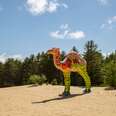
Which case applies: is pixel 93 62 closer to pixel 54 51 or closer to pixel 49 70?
pixel 49 70

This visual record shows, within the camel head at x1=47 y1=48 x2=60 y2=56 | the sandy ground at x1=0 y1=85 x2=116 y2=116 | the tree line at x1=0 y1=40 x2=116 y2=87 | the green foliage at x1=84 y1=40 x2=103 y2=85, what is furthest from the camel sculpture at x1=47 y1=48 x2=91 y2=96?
the green foliage at x1=84 y1=40 x2=103 y2=85

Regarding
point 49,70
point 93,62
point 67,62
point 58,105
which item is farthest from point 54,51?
point 49,70

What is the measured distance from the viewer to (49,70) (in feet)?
242

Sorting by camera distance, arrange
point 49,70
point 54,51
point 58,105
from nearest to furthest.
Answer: point 58,105 < point 54,51 < point 49,70

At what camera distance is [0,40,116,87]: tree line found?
41000 mm

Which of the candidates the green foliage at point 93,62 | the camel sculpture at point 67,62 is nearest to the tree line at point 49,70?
the green foliage at point 93,62

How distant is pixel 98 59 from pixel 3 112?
4129cm

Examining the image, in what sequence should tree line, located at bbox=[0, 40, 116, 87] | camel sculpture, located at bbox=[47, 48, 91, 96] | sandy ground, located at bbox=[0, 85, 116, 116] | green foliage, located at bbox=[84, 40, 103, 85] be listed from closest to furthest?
sandy ground, located at bbox=[0, 85, 116, 116] → camel sculpture, located at bbox=[47, 48, 91, 96] → tree line, located at bbox=[0, 40, 116, 87] → green foliage, located at bbox=[84, 40, 103, 85]

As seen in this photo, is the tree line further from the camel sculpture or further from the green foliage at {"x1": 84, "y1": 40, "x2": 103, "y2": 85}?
the camel sculpture

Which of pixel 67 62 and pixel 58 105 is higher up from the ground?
pixel 67 62

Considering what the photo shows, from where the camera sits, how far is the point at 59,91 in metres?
28.8

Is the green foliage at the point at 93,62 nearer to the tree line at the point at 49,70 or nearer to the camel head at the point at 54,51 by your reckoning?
the tree line at the point at 49,70

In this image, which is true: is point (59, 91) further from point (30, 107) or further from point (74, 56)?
point (30, 107)

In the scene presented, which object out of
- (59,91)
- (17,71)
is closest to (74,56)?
(59,91)
